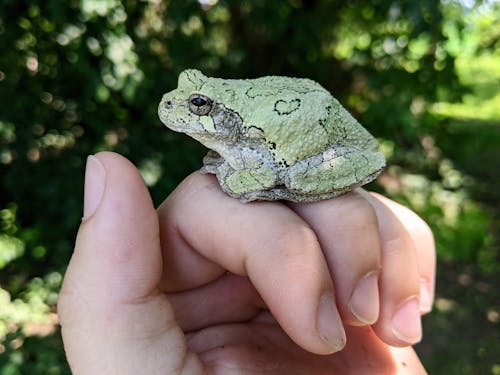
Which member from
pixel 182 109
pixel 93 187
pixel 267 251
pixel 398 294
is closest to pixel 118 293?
pixel 93 187

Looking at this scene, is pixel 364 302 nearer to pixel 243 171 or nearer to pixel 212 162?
pixel 243 171

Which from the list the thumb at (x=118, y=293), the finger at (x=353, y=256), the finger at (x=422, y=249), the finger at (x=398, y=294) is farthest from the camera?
the finger at (x=422, y=249)

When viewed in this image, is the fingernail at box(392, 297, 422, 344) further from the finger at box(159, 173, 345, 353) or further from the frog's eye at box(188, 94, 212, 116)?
the frog's eye at box(188, 94, 212, 116)

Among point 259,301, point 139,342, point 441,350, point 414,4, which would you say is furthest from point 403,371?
point 441,350

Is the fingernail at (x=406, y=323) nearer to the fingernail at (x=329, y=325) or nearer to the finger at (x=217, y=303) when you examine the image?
the fingernail at (x=329, y=325)

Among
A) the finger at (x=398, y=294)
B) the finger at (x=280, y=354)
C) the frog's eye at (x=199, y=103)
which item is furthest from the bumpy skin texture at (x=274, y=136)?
the finger at (x=280, y=354)
